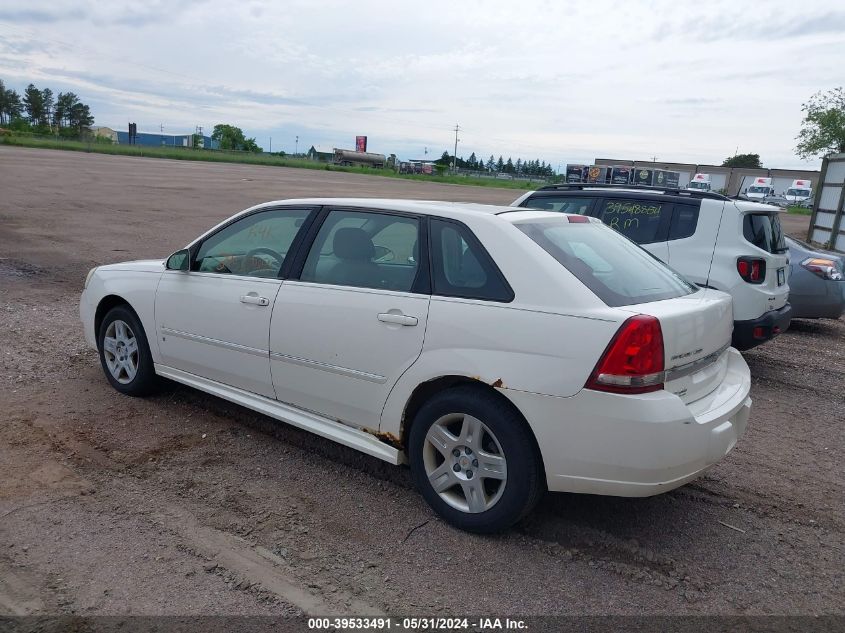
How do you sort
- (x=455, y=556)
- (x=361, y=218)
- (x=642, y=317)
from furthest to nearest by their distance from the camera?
(x=361, y=218), (x=455, y=556), (x=642, y=317)

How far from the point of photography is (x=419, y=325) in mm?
3684

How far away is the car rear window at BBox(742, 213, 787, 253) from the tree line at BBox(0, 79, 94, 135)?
120 m

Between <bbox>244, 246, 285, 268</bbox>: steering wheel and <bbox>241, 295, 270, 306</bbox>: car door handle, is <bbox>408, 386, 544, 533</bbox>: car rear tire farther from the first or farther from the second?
<bbox>244, 246, 285, 268</bbox>: steering wheel

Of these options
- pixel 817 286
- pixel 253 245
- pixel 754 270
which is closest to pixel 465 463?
pixel 253 245

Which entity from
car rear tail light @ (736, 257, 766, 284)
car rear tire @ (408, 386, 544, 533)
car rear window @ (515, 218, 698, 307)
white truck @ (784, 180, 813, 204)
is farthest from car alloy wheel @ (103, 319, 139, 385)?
white truck @ (784, 180, 813, 204)

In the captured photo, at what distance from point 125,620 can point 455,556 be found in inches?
57.5

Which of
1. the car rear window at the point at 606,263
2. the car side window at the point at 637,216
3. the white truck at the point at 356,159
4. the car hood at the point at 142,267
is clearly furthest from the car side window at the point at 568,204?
the white truck at the point at 356,159

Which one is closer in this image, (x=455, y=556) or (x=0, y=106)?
(x=455, y=556)

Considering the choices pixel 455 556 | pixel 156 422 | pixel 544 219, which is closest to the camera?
pixel 455 556

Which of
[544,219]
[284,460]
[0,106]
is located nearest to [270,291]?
[284,460]

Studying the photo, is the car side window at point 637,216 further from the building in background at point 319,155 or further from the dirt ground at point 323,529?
the building in background at point 319,155

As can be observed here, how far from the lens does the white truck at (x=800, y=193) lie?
58594 millimetres

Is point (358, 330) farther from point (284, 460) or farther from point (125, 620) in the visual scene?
point (125, 620)

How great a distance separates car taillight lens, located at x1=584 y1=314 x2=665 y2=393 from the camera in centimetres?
316
